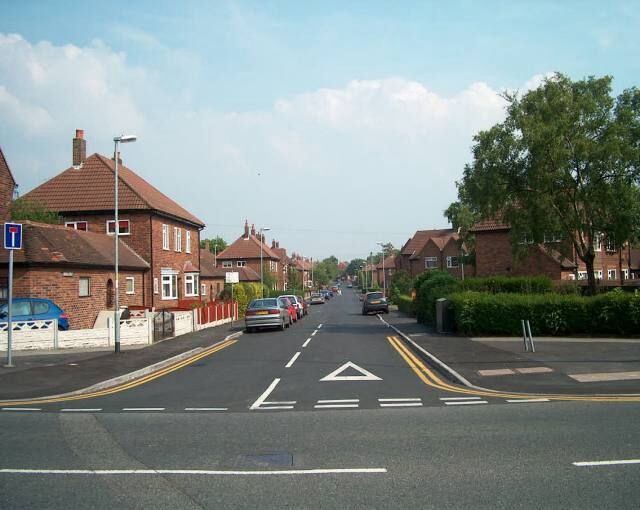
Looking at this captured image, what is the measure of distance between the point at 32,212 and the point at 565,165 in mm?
28732

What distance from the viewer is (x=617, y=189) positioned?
2616 centimetres

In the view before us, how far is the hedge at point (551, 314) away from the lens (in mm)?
20984

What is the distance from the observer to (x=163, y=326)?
81.2ft

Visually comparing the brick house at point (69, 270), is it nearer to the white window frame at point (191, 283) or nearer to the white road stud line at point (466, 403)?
the white window frame at point (191, 283)

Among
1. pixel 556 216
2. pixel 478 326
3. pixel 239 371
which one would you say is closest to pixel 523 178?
pixel 556 216

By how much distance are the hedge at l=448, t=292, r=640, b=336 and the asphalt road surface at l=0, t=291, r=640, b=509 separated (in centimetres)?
1108

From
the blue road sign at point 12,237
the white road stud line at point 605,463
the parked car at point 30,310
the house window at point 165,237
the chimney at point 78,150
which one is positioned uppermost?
the chimney at point 78,150

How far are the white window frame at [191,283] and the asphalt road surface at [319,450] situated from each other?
97.2ft

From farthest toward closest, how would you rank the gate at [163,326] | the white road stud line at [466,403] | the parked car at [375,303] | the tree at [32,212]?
1. the parked car at [375,303]
2. the tree at [32,212]
3. the gate at [163,326]
4. the white road stud line at [466,403]

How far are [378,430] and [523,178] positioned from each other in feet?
75.0

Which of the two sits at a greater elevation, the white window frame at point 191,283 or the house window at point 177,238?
the house window at point 177,238

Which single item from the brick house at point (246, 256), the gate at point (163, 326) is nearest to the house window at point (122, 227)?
the gate at point (163, 326)

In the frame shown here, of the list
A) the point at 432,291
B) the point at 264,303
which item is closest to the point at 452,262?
the point at 432,291

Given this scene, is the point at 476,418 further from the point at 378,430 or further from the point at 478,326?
the point at 478,326
